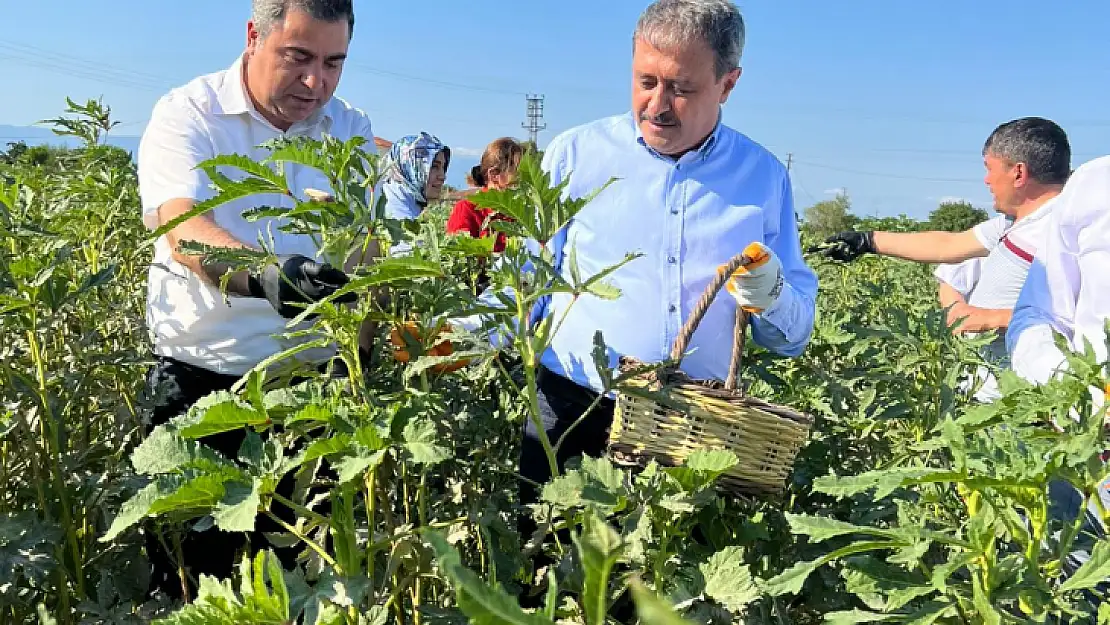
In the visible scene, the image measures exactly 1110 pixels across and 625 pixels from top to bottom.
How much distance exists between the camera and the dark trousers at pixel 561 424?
82.0 inches

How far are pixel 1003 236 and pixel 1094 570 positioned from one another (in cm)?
243

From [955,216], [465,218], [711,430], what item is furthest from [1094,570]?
[955,216]

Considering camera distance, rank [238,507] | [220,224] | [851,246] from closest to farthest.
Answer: [238,507] → [220,224] → [851,246]

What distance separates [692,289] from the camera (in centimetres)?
204

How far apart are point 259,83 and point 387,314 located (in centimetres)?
104

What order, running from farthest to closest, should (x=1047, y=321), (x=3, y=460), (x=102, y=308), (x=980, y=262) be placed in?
(x=980, y=262) < (x=102, y=308) < (x=3, y=460) < (x=1047, y=321)

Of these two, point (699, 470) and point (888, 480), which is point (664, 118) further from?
point (888, 480)

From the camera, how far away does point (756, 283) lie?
173 centimetres

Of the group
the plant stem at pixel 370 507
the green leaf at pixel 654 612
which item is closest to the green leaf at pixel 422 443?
the plant stem at pixel 370 507

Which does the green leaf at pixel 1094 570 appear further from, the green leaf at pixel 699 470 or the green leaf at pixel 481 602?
the green leaf at pixel 481 602

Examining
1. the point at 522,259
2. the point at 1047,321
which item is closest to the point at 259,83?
the point at 522,259

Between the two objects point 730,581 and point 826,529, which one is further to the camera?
point 730,581

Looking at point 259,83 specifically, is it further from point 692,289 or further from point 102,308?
Result: point 692,289

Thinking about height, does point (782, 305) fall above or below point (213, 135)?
below
